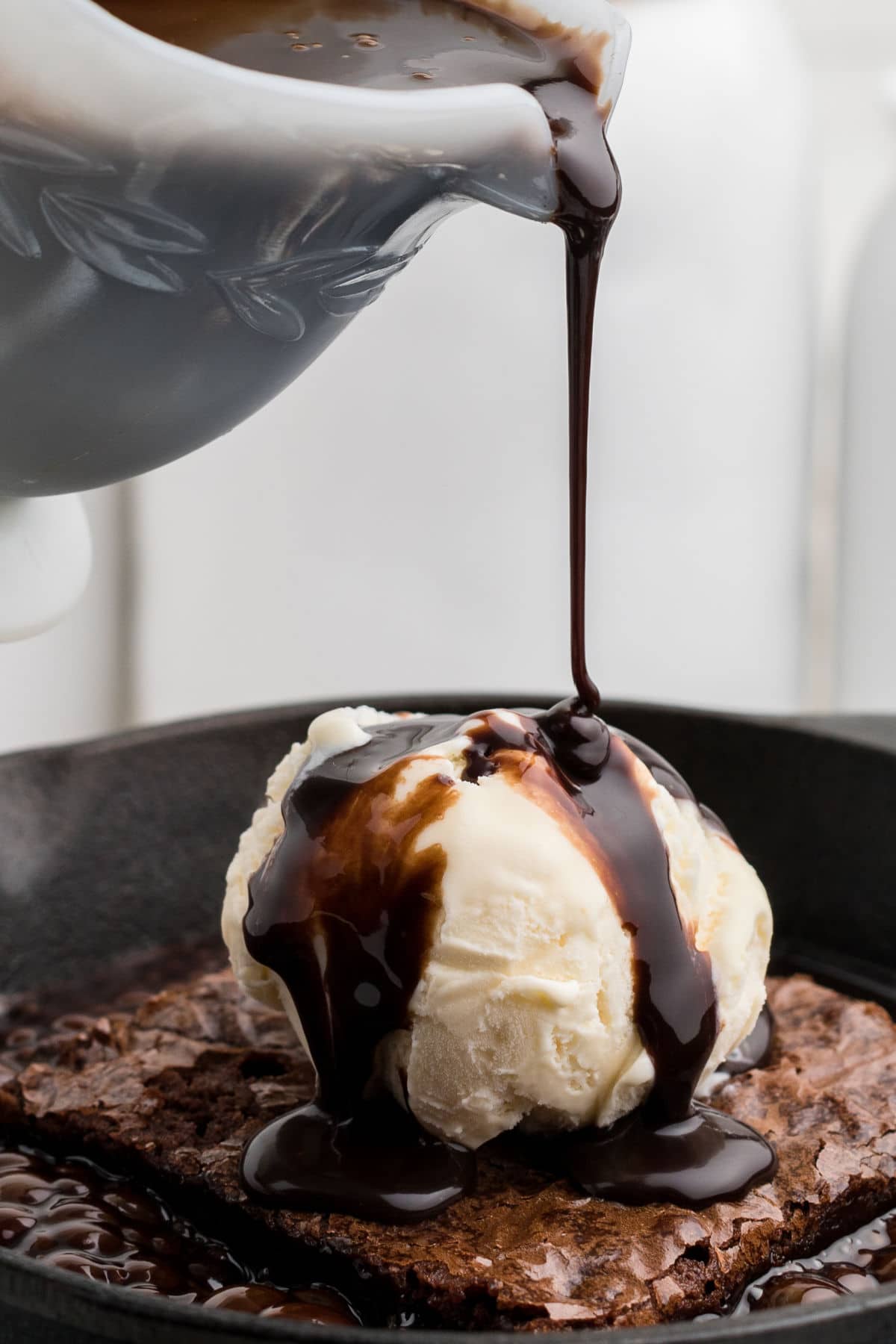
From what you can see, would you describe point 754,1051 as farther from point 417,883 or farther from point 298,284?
point 298,284

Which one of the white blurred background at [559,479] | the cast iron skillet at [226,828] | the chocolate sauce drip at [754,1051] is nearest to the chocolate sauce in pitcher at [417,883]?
the chocolate sauce drip at [754,1051]

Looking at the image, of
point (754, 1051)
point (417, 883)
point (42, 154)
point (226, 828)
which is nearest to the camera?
point (42, 154)

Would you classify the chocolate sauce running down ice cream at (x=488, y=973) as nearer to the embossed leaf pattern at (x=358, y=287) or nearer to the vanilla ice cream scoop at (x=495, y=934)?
the vanilla ice cream scoop at (x=495, y=934)

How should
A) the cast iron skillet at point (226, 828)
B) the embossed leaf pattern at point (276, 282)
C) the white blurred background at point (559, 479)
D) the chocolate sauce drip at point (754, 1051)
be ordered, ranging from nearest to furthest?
the embossed leaf pattern at point (276, 282)
the chocolate sauce drip at point (754, 1051)
the cast iron skillet at point (226, 828)
the white blurred background at point (559, 479)

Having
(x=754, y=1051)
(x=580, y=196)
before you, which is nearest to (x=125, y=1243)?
(x=754, y=1051)

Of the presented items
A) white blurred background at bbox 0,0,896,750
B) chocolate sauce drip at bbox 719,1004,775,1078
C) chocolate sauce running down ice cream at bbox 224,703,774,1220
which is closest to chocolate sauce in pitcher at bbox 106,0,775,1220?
chocolate sauce running down ice cream at bbox 224,703,774,1220

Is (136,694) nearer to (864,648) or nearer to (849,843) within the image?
(864,648)
